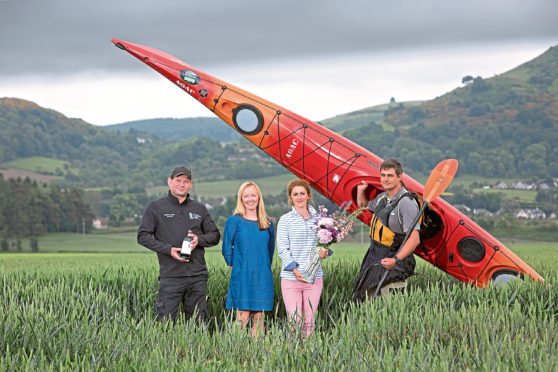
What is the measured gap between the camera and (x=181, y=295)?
705 cm

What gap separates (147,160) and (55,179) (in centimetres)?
3166

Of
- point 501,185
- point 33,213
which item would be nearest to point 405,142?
point 501,185

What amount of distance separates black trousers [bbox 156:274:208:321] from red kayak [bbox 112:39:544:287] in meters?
3.02

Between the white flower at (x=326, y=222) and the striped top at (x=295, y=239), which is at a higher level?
the white flower at (x=326, y=222)

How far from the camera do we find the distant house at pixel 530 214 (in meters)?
85.0

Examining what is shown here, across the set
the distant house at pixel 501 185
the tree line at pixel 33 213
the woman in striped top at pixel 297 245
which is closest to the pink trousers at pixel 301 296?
the woman in striped top at pixel 297 245

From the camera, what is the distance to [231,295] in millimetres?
7055

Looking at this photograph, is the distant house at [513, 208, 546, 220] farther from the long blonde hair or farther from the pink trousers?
the long blonde hair

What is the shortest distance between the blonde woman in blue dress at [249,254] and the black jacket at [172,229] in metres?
0.31

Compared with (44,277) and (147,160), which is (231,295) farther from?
(147,160)

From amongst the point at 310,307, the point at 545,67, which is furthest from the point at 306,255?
the point at 545,67

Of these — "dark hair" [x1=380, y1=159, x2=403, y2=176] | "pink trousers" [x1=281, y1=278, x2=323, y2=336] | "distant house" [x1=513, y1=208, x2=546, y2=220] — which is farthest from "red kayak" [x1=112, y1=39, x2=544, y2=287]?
"distant house" [x1=513, y1=208, x2=546, y2=220]

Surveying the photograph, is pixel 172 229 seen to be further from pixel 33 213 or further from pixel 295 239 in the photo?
pixel 33 213

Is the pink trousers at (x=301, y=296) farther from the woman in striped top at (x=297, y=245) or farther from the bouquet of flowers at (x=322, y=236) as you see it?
the bouquet of flowers at (x=322, y=236)
